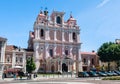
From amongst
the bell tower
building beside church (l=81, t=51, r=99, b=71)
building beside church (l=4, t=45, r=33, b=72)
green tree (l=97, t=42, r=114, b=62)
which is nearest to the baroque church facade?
the bell tower

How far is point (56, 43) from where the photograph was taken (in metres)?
86.9

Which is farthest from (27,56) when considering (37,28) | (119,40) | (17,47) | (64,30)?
(119,40)

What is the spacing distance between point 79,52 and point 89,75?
31.3 meters

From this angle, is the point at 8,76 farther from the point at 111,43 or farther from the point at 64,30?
the point at 111,43

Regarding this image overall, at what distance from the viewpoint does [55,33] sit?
3433 inches

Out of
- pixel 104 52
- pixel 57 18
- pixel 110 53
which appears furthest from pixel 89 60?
pixel 57 18

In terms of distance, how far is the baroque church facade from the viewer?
8256cm

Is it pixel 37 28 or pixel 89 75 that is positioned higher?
pixel 37 28

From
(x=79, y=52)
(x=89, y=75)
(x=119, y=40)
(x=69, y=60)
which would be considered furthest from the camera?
(x=119, y=40)

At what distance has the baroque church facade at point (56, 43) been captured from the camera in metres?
82.6

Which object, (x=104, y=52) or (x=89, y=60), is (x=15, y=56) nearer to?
(x=89, y=60)

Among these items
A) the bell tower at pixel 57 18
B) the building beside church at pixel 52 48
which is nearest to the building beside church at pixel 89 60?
the building beside church at pixel 52 48

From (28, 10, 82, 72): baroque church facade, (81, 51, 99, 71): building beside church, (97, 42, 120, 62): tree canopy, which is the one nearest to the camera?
(28, 10, 82, 72): baroque church facade

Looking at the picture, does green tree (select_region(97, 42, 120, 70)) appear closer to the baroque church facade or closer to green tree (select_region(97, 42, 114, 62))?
green tree (select_region(97, 42, 114, 62))
